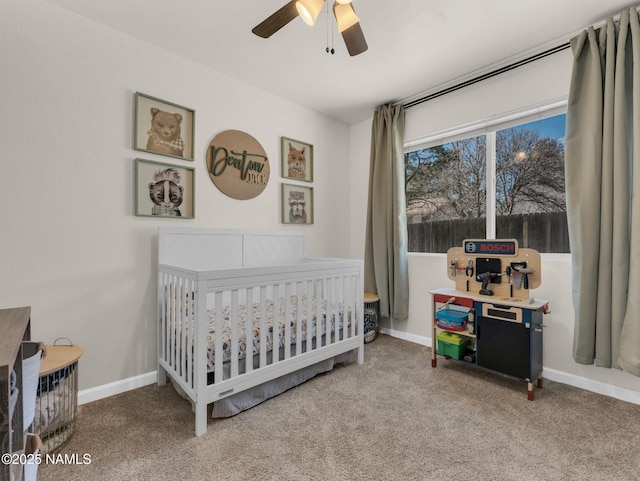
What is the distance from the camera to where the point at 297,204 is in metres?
3.12

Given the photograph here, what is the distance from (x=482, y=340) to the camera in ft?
7.14

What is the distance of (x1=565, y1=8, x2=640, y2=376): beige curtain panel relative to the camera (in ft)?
5.87

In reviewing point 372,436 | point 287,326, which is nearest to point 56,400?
point 287,326

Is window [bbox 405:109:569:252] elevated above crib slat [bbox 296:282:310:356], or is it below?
above

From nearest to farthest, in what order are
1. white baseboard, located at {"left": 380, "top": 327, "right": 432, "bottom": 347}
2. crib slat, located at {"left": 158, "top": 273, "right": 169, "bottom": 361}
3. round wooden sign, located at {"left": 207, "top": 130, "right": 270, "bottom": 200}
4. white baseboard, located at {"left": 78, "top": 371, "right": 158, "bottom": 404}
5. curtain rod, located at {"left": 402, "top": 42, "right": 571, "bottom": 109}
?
white baseboard, located at {"left": 78, "top": 371, "right": 158, "bottom": 404}, crib slat, located at {"left": 158, "top": 273, "right": 169, "bottom": 361}, curtain rod, located at {"left": 402, "top": 42, "right": 571, "bottom": 109}, round wooden sign, located at {"left": 207, "top": 130, "right": 270, "bottom": 200}, white baseboard, located at {"left": 380, "top": 327, "right": 432, "bottom": 347}

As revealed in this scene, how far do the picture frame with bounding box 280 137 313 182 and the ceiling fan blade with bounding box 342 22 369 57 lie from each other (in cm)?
144

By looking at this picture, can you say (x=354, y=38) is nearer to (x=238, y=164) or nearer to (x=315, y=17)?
(x=315, y=17)

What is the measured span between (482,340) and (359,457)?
126 centimetres

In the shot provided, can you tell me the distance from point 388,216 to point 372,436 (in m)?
1.99

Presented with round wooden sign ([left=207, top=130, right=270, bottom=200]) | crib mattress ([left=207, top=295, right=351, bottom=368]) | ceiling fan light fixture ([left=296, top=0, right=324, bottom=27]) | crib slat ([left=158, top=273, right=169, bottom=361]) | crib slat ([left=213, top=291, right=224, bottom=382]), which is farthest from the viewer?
round wooden sign ([left=207, top=130, right=270, bottom=200])

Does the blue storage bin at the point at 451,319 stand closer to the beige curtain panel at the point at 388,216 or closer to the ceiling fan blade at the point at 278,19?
the beige curtain panel at the point at 388,216

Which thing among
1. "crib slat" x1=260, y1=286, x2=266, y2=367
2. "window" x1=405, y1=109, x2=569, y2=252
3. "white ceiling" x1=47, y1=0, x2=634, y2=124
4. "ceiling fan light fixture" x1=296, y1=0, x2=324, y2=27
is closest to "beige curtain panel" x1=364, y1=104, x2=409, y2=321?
"window" x1=405, y1=109, x2=569, y2=252

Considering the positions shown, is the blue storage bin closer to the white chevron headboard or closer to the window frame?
the window frame

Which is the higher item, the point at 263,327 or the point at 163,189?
the point at 163,189
